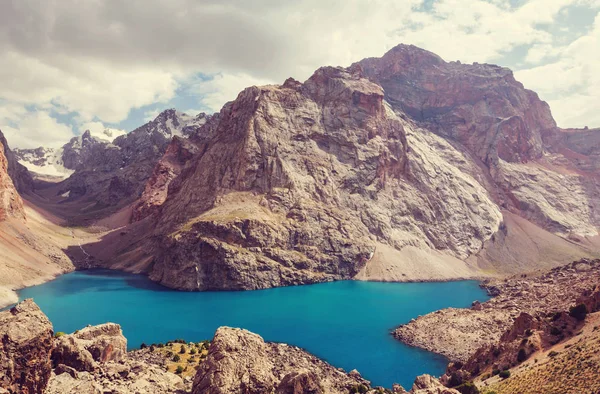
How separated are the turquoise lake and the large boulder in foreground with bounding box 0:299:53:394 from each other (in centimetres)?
5255

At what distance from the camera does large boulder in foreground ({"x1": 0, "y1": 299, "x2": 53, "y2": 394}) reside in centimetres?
2448

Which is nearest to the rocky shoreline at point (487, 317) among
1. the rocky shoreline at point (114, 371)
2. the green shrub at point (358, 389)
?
the green shrub at point (358, 389)

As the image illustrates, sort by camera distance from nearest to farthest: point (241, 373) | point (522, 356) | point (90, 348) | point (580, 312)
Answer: point (241, 373) < point (90, 348) < point (522, 356) < point (580, 312)

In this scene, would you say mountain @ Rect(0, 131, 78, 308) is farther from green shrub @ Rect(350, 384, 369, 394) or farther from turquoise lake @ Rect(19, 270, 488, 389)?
green shrub @ Rect(350, 384, 369, 394)

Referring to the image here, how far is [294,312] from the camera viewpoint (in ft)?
378

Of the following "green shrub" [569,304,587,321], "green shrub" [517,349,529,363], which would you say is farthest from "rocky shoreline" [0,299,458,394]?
"green shrub" [569,304,587,321]

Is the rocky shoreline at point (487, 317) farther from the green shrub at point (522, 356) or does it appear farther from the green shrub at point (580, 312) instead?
the green shrub at point (522, 356)

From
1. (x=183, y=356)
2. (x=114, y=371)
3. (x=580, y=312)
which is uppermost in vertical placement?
(x=114, y=371)

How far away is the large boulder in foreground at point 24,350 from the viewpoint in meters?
24.5

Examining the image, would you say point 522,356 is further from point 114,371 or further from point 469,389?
point 114,371

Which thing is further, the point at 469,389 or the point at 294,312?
the point at 294,312

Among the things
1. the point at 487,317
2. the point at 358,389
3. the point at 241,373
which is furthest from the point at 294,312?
the point at 241,373

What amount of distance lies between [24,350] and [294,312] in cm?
9363

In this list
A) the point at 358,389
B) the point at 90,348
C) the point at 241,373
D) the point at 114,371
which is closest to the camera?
the point at 241,373
